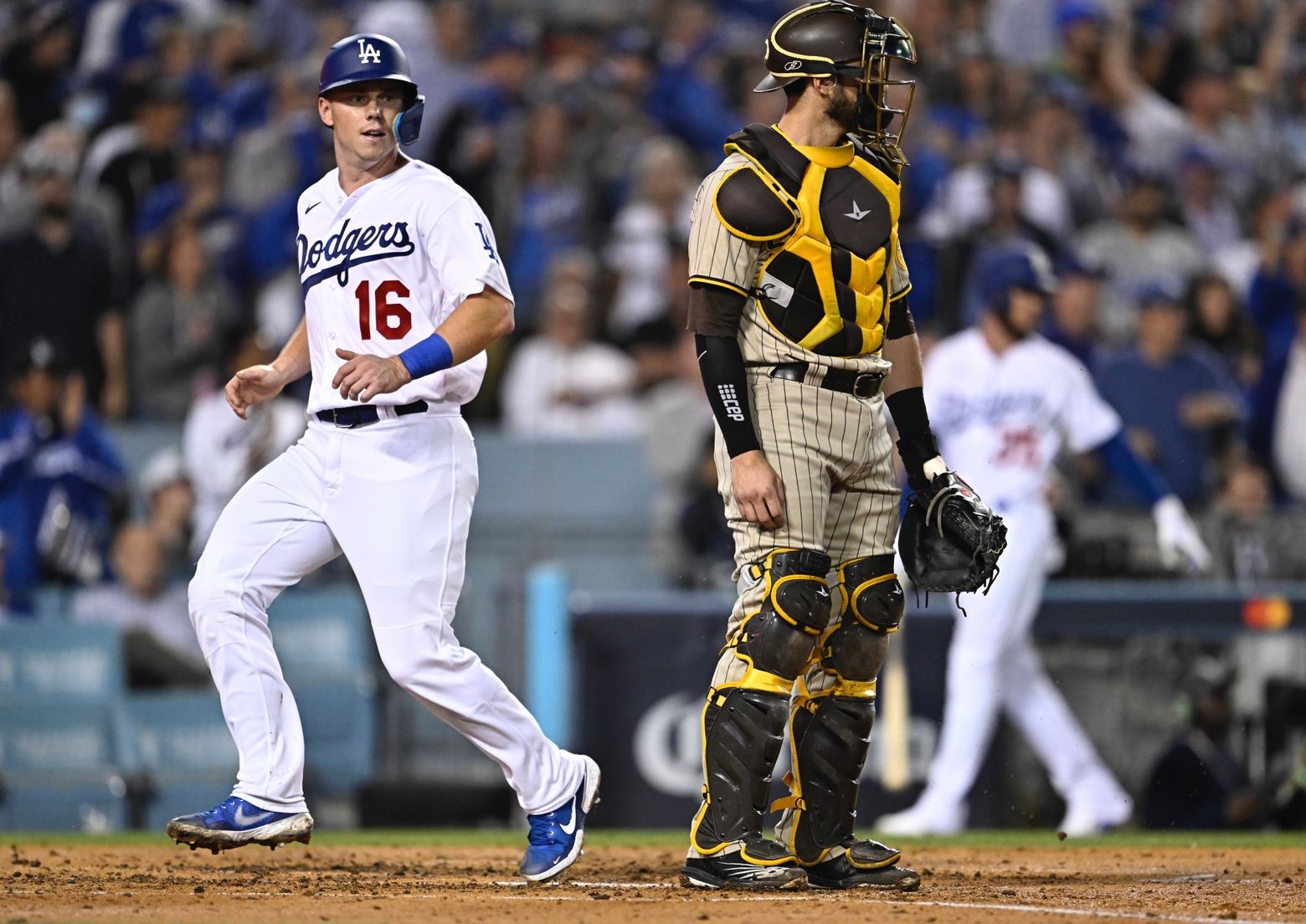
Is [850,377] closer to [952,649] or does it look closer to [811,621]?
[811,621]

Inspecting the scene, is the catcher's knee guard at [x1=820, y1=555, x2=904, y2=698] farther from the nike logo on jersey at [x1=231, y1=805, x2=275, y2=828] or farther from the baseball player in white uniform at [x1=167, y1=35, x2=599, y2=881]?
the nike logo on jersey at [x1=231, y1=805, x2=275, y2=828]

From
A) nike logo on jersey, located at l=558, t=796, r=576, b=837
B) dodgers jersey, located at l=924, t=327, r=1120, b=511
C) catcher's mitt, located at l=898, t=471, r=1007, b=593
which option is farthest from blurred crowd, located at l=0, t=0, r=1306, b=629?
nike logo on jersey, located at l=558, t=796, r=576, b=837

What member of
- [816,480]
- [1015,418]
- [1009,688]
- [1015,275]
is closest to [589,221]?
[1015,275]

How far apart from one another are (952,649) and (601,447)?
276 cm

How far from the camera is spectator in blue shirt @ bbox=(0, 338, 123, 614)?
10.1 m

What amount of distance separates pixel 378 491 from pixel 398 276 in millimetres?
605

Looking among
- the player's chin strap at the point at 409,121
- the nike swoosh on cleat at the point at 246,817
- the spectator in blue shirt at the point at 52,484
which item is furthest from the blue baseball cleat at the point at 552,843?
the spectator in blue shirt at the point at 52,484

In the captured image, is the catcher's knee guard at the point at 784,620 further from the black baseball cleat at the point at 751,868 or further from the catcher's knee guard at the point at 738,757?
the black baseball cleat at the point at 751,868

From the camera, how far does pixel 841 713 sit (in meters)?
5.41

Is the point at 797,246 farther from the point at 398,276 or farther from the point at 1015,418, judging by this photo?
the point at 1015,418

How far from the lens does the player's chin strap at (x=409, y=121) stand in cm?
562

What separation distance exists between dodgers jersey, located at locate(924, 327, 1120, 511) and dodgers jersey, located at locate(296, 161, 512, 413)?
Result: 3590 millimetres

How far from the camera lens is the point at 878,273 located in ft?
17.7

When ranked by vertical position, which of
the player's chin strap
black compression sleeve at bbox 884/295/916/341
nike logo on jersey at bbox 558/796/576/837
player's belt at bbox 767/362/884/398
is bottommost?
nike logo on jersey at bbox 558/796/576/837
